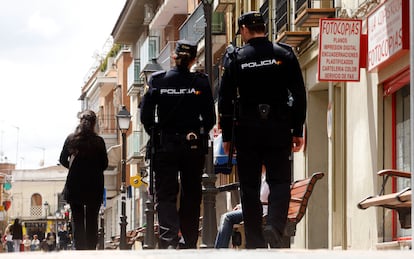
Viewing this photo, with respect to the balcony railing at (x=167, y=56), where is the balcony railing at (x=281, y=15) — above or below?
below

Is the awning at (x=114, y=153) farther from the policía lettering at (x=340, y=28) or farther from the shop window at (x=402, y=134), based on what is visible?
the shop window at (x=402, y=134)

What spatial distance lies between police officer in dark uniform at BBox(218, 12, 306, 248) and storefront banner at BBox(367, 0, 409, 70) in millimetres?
6801

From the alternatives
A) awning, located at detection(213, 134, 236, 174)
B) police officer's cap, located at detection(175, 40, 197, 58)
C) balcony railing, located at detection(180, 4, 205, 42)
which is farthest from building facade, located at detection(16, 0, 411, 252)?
police officer's cap, located at detection(175, 40, 197, 58)

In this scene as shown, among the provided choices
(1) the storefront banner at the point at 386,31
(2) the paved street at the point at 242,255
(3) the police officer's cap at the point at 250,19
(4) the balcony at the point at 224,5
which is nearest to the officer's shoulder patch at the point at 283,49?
(3) the police officer's cap at the point at 250,19

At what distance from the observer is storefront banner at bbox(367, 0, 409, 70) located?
18.5 metres

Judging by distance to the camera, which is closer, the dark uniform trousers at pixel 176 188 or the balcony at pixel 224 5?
the dark uniform trousers at pixel 176 188

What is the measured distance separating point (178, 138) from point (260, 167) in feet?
5.01

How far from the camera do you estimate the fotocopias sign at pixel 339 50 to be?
21703mm

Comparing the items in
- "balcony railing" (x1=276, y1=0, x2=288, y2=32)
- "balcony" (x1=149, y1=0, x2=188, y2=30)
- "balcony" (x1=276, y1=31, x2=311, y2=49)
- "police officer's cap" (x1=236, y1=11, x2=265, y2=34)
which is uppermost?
"balcony" (x1=149, y1=0, x2=188, y2=30)

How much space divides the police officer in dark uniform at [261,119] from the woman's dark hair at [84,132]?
424cm

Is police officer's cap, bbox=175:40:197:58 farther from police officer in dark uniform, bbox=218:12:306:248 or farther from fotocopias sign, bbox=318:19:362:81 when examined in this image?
fotocopias sign, bbox=318:19:362:81

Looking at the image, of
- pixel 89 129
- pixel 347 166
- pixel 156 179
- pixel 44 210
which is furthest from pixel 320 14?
pixel 44 210

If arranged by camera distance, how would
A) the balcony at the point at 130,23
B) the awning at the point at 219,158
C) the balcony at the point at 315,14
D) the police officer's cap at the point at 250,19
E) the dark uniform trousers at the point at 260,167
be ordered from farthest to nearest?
the balcony at the point at 130,23
the awning at the point at 219,158
the balcony at the point at 315,14
the police officer's cap at the point at 250,19
the dark uniform trousers at the point at 260,167

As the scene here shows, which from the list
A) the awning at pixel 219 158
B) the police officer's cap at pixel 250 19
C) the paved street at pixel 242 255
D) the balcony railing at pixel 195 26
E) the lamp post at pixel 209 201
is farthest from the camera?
the balcony railing at pixel 195 26
